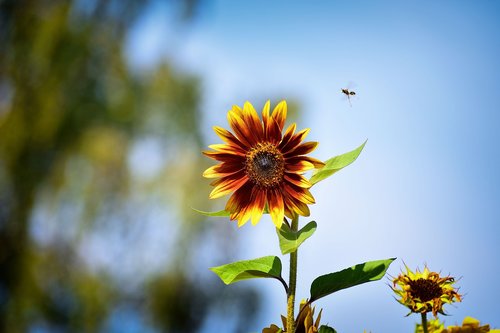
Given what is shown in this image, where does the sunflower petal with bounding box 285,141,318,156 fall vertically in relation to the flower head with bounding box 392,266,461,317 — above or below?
above

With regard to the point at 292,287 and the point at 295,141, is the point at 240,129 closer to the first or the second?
the point at 295,141

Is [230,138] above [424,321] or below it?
above

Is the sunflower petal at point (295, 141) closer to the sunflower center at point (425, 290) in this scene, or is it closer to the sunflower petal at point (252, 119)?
the sunflower petal at point (252, 119)

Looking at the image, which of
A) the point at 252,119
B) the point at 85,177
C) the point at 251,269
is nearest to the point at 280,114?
the point at 252,119

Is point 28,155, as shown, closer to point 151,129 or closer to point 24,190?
point 24,190

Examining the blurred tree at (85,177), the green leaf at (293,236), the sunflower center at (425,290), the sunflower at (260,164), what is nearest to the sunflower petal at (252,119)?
the sunflower at (260,164)

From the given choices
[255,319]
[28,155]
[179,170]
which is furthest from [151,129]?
[255,319]

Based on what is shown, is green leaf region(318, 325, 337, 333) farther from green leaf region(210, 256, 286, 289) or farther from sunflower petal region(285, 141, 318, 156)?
sunflower petal region(285, 141, 318, 156)

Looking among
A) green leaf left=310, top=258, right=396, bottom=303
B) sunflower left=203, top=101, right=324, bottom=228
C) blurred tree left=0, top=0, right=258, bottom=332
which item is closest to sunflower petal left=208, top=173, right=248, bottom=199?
sunflower left=203, top=101, right=324, bottom=228
